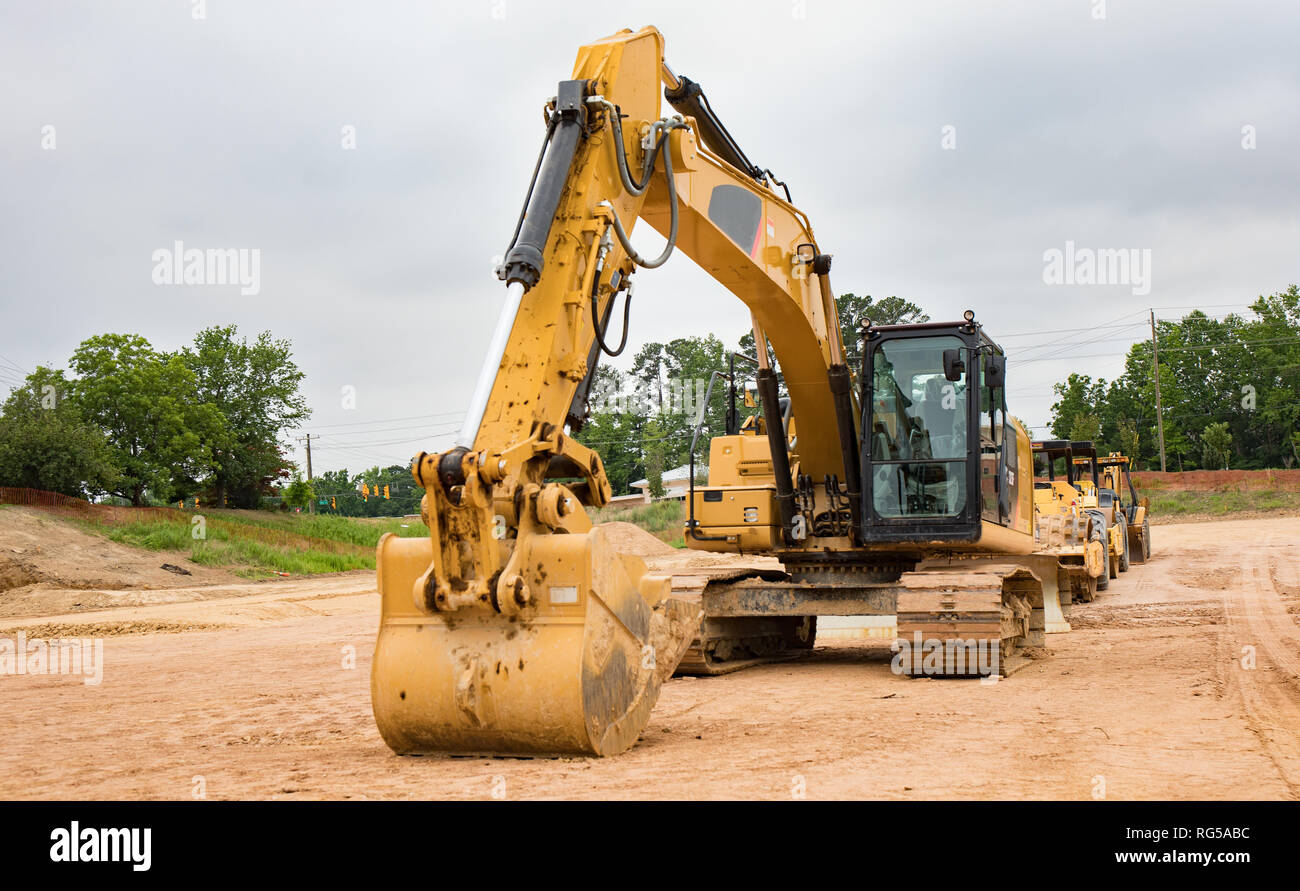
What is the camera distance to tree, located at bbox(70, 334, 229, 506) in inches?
1640

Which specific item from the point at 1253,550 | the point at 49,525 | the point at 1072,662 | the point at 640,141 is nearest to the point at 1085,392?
the point at 1253,550

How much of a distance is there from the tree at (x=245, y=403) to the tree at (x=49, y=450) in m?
8.42

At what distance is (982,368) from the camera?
34.0 feet

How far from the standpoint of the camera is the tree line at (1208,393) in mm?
68062

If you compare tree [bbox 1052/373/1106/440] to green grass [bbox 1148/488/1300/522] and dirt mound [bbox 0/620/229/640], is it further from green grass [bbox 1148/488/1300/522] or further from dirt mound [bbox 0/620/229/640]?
dirt mound [bbox 0/620/229/640]

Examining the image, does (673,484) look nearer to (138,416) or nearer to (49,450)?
(138,416)

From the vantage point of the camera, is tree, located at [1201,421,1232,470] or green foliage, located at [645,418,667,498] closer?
green foliage, located at [645,418,667,498]

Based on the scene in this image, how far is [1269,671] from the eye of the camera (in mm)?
9484

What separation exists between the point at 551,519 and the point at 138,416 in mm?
40495

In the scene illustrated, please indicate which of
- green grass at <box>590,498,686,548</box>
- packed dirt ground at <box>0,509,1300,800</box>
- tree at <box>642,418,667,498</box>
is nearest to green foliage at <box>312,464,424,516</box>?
tree at <box>642,418,667,498</box>

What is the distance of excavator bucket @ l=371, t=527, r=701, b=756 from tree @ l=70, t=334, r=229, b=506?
127ft

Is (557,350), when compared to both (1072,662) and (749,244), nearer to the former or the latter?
Answer: (749,244)

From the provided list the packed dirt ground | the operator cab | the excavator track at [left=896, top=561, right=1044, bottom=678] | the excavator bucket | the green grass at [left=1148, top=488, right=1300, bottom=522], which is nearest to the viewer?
the packed dirt ground

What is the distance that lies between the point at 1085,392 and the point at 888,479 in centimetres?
6772
